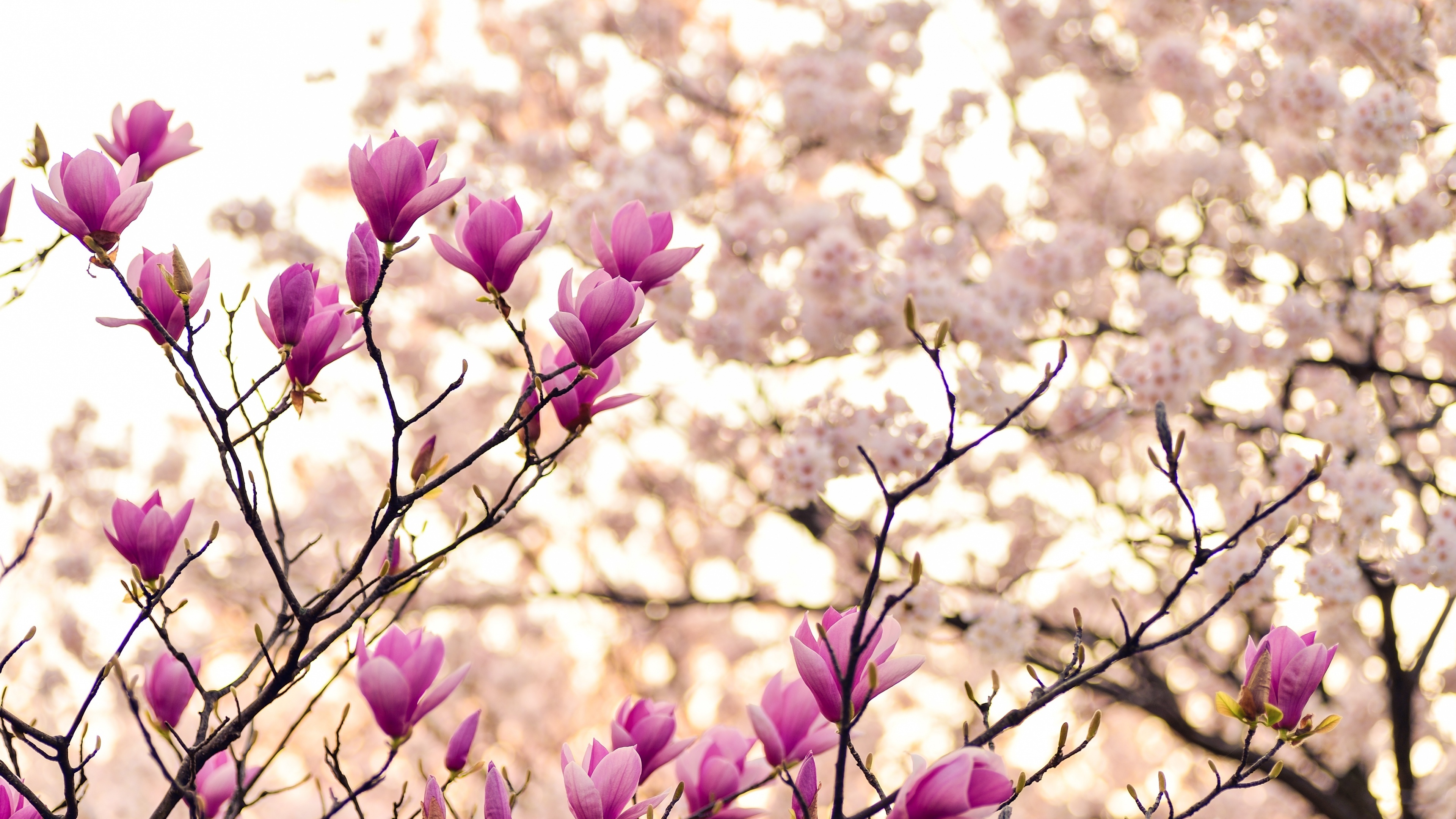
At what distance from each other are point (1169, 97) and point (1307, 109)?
139 centimetres

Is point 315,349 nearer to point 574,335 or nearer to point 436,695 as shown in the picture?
point 574,335

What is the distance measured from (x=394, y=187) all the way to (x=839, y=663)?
77 cm

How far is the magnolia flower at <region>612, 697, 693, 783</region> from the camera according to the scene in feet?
4.07

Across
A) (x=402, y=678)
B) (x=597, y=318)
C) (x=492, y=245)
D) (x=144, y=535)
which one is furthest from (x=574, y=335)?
(x=144, y=535)

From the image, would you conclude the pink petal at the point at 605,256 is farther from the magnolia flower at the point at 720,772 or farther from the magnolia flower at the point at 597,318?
the magnolia flower at the point at 720,772

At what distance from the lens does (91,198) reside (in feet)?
3.79

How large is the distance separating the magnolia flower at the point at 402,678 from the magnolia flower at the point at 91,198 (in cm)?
59

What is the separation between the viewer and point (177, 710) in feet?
4.55

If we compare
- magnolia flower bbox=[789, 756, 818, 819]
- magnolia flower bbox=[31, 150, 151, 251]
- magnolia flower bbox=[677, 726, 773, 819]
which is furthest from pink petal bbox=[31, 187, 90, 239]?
magnolia flower bbox=[789, 756, 818, 819]

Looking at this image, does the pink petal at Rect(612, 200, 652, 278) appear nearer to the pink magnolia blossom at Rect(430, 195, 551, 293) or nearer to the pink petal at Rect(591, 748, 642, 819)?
the pink magnolia blossom at Rect(430, 195, 551, 293)

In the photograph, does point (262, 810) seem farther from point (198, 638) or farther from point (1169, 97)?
point (1169, 97)

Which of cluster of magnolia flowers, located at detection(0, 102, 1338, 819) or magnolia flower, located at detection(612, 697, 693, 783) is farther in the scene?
magnolia flower, located at detection(612, 697, 693, 783)

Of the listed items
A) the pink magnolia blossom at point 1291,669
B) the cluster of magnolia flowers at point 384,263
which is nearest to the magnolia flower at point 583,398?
the cluster of magnolia flowers at point 384,263

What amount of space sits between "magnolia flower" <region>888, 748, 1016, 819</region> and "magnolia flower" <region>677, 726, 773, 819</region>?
0.67 ft
